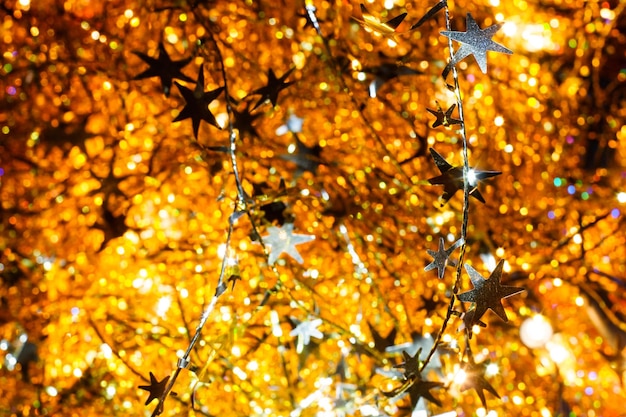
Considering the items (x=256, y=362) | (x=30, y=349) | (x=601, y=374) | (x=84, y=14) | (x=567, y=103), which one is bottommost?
(x=30, y=349)

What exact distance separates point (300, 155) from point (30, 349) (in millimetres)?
640

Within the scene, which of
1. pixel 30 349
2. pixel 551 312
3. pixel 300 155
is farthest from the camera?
pixel 551 312

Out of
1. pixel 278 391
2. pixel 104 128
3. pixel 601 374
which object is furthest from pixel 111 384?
pixel 601 374

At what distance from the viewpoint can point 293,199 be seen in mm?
980

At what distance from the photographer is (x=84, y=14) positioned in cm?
108

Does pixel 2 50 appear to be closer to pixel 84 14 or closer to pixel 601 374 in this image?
pixel 84 14

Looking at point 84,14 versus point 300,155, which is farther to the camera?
point 84,14

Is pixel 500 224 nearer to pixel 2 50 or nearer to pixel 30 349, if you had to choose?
pixel 30 349

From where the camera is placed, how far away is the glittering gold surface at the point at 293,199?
98 cm

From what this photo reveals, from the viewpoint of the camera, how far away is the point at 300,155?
2.92ft

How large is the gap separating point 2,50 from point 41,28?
89mm

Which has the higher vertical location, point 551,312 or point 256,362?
point 551,312

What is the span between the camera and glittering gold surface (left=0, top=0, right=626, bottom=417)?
3.20 ft

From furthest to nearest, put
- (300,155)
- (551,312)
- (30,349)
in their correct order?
1. (551,312)
2. (30,349)
3. (300,155)
